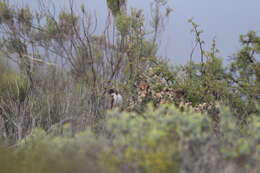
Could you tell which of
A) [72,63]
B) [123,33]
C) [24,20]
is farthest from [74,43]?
[24,20]

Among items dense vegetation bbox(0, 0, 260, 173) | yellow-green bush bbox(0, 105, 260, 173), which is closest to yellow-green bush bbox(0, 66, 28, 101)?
dense vegetation bbox(0, 0, 260, 173)

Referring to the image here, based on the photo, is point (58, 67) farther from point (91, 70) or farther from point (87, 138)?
point (87, 138)

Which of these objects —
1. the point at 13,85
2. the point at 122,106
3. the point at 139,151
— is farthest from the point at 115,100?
the point at 139,151

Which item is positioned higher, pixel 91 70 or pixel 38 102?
pixel 91 70

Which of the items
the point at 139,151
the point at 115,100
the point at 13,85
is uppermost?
the point at 13,85

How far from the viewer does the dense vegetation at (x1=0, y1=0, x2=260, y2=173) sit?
80.9 inches

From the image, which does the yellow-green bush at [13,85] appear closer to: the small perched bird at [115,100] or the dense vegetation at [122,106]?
the dense vegetation at [122,106]

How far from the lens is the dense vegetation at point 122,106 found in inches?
80.9

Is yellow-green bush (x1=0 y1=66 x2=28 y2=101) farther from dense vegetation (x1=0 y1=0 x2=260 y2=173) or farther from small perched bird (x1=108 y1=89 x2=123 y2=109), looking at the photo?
small perched bird (x1=108 y1=89 x2=123 y2=109)

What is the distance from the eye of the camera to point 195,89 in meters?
6.22

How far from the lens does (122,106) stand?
6.21 meters

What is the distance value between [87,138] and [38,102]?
129 inches

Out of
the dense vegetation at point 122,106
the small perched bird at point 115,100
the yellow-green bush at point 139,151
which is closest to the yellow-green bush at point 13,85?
the dense vegetation at point 122,106

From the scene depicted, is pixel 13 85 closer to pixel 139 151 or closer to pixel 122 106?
pixel 122 106
